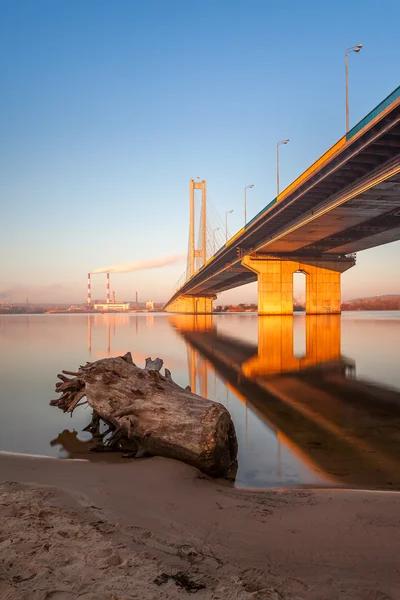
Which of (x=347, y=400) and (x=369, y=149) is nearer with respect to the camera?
(x=347, y=400)

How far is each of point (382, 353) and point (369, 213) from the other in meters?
19.2

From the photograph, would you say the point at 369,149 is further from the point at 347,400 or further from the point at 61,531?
the point at 61,531

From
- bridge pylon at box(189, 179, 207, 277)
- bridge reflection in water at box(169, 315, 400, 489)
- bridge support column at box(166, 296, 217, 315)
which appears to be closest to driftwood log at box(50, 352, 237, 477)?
bridge reflection in water at box(169, 315, 400, 489)

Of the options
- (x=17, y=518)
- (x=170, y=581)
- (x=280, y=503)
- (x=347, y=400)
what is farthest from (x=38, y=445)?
(x=347, y=400)

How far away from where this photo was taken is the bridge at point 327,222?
70.2ft

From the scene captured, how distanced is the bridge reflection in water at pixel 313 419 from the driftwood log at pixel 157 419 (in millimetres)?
478

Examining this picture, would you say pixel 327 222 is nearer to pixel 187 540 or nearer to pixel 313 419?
pixel 313 419

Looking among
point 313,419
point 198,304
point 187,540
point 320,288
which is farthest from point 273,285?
point 198,304

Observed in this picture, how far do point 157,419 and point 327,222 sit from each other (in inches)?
1336

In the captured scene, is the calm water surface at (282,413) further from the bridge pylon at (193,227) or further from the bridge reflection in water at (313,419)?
the bridge pylon at (193,227)

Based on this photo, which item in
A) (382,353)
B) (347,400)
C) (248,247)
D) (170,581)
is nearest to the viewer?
(170,581)

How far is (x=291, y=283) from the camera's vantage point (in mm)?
54125

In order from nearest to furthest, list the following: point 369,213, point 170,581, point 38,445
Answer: point 170,581 → point 38,445 → point 369,213

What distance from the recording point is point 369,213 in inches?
1280
